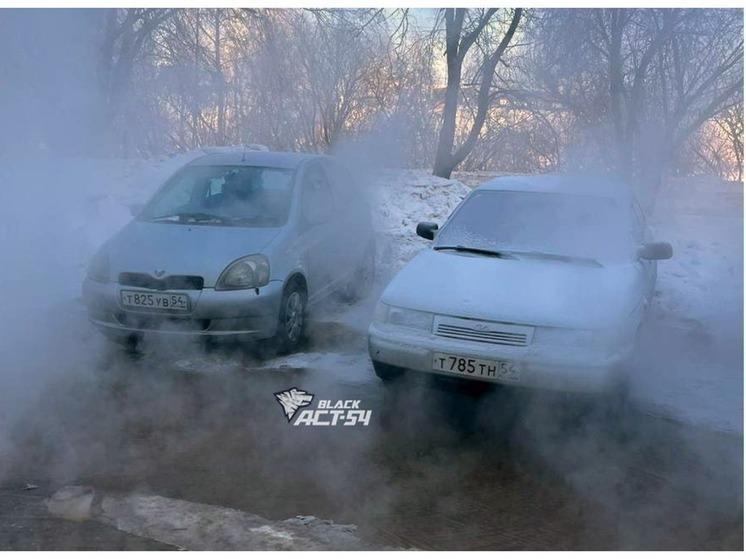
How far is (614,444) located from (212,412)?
2083 millimetres

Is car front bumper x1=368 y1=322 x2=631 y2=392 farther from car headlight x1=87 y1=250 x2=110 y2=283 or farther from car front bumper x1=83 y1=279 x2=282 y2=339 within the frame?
car headlight x1=87 y1=250 x2=110 y2=283

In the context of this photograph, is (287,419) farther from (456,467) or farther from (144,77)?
(144,77)

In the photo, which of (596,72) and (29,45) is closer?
(29,45)

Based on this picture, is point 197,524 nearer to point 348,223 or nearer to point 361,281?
point 348,223

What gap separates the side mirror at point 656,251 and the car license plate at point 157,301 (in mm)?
2904

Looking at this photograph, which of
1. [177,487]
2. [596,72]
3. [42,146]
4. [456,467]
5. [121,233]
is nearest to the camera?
[177,487]

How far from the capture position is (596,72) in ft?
27.2

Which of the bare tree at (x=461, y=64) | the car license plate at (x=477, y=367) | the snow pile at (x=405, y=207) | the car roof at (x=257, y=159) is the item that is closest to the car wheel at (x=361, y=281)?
the snow pile at (x=405, y=207)

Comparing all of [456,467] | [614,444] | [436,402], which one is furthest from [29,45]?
[614,444]

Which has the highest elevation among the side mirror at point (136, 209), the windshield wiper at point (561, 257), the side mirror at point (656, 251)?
the side mirror at point (656, 251)

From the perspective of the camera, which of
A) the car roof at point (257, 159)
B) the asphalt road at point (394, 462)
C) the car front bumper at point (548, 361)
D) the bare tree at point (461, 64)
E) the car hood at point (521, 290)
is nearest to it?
the asphalt road at point (394, 462)

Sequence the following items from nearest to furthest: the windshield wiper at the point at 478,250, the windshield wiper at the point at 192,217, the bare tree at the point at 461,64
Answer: the windshield wiper at the point at 478,250, the windshield wiper at the point at 192,217, the bare tree at the point at 461,64

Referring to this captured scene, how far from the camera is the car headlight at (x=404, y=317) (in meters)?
3.77

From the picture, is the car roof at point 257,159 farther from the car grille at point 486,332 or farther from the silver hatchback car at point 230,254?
the car grille at point 486,332
